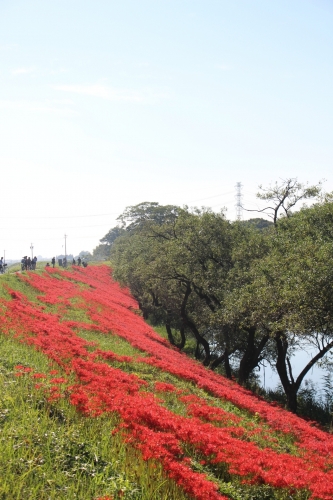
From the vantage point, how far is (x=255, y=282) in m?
23.3

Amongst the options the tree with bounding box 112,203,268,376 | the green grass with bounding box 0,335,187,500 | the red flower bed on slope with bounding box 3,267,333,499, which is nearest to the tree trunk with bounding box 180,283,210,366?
the tree with bounding box 112,203,268,376

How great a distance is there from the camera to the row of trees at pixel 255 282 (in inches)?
763

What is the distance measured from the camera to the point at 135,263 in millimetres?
45750

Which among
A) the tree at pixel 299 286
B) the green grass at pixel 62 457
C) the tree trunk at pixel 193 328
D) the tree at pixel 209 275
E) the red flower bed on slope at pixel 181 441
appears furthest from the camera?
the tree trunk at pixel 193 328

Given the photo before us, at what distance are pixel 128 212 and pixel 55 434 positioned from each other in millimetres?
110852

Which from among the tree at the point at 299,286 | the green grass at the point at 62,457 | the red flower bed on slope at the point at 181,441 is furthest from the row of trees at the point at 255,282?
the green grass at the point at 62,457

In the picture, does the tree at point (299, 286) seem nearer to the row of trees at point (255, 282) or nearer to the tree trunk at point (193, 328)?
the row of trees at point (255, 282)

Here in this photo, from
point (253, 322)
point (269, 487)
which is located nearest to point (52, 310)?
point (253, 322)

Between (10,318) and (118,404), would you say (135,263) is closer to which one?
(10,318)

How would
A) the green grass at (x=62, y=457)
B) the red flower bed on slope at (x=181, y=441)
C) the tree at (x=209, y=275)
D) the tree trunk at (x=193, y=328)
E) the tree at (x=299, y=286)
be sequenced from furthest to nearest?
the tree trunk at (x=193, y=328) → the tree at (x=209, y=275) → the tree at (x=299, y=286) → the red flower bed on slope at (x=181, y=441) → the green grass at (x=62, y=457)

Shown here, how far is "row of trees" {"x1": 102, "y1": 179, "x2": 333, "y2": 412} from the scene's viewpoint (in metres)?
19.4

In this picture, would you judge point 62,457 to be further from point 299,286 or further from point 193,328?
point 193,328

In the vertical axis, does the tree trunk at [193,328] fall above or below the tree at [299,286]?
below

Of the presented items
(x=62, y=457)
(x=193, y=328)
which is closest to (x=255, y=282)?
(x=193, y=328)
